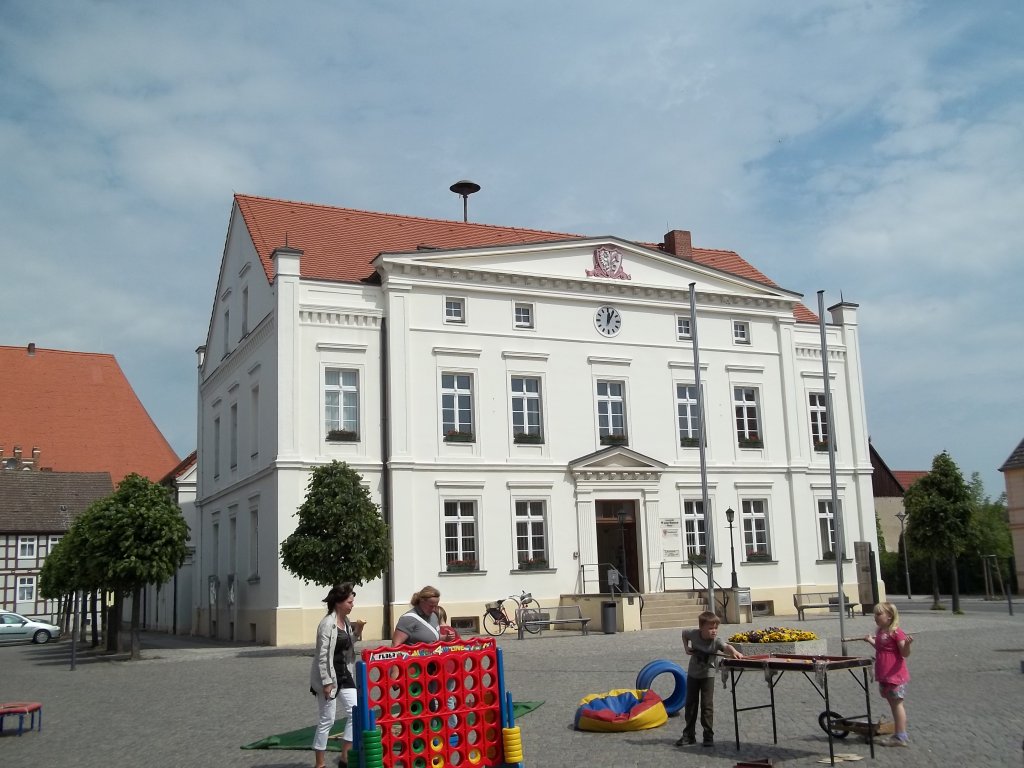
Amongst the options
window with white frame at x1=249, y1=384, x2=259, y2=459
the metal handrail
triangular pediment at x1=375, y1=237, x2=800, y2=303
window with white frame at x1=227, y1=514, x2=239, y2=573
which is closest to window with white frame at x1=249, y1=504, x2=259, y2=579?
window with white frame at x1=249, y1=384, x2=259, y2=459

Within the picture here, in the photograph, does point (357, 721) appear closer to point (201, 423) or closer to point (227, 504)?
point (227, 504)

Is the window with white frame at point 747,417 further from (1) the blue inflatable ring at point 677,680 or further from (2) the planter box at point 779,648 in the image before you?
(1) the blue inflatable ring at point 677,680

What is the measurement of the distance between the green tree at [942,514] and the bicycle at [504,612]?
12.7 meters

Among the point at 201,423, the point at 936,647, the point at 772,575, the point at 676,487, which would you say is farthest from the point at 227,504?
the point at 936,647

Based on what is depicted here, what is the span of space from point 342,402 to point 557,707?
1619 centimetres

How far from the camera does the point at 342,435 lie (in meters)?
27.3

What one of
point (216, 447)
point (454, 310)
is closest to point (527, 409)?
point (454, 310)

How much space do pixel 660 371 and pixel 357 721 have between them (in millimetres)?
24499

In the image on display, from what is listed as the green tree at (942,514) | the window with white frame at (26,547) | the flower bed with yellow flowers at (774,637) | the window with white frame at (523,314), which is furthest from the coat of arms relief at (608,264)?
the window with white frame at (26,547)

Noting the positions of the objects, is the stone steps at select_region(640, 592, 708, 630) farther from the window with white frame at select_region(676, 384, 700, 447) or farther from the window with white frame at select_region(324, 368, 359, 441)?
the window with white frame at select_region(324, 368, 359, 441)

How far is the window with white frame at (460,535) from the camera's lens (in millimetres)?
27906

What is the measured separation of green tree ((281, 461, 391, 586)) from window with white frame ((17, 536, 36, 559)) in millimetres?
29151

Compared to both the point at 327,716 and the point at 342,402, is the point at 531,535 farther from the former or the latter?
the point at 327,716

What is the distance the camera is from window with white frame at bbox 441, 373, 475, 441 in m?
28.6
